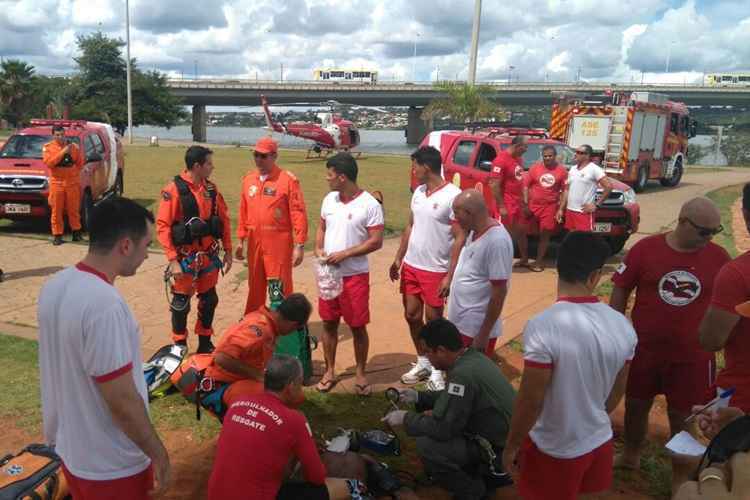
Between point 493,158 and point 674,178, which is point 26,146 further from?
point 674,178

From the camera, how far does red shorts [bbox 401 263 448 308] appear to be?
5.08 metres

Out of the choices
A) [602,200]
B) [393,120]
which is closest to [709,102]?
[602,200]

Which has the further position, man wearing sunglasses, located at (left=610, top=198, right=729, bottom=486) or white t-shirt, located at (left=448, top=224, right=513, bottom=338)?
white t-shirt, located at (left=448, top=224, right=513, bottom=338)

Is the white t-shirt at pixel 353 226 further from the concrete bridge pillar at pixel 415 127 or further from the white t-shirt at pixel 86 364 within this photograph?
the concrete bridge pillar at pixel 415 127

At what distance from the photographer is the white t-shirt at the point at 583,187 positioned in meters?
9.07

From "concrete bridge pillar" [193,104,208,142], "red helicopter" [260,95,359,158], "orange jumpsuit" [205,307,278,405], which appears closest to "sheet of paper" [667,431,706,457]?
"orange jumpsuit" [205,307,278,405]

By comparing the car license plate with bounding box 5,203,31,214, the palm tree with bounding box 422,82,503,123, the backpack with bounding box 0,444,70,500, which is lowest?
the backpack with bounding box 0,444,70,500

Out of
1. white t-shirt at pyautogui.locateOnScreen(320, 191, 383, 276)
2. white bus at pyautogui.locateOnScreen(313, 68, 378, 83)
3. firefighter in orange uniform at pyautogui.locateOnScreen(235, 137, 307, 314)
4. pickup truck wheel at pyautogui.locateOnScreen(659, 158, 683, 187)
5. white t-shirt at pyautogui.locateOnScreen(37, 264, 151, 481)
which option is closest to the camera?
white t-shirt at pyautogui.locateOnScreen(37, 264, 151, 481)

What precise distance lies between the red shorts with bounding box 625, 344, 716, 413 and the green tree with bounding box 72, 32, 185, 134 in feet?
168

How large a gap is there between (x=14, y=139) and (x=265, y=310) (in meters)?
10.8

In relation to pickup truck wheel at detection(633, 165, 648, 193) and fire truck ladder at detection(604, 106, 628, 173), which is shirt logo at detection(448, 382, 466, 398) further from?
pickup truck wheel at detection(633, 165, 648, 193)

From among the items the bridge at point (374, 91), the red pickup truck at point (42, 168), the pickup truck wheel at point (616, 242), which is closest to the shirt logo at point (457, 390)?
the pickup truck wheel at point (616, 242)

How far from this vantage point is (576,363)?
256cm

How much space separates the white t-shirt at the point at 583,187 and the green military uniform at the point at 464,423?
6043 millimetres
